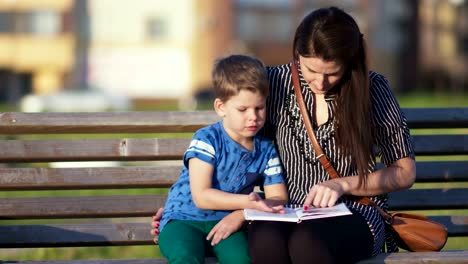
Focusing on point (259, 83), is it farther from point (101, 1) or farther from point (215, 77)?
point (101, 1)

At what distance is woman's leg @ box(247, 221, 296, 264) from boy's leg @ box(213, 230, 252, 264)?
5cm

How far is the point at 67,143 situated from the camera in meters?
5.08

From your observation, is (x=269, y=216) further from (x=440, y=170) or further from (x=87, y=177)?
(x=440, y=170)

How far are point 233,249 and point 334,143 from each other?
675 millimetres

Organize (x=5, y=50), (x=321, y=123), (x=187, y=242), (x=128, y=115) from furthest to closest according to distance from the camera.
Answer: (x=5, y=50)
(x=128, y=115)
(x=321, y=123)
(x=187, y=242)

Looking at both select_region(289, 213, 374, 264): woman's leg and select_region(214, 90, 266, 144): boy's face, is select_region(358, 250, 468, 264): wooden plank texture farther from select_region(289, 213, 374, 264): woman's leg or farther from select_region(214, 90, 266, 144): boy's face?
select_region(214, 90, 266, 144): boy's face

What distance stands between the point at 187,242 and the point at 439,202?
59.2 inches

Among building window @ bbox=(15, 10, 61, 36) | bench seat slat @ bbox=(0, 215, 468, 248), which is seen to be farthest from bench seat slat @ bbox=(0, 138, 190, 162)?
building window @ bbox=(15, 10, 61, 36)

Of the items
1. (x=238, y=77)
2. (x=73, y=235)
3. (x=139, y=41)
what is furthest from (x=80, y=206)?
(x=139, y=41)

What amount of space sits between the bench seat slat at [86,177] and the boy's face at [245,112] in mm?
735

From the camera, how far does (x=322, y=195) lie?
4363 millimetres

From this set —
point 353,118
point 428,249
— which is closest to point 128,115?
point 353,118

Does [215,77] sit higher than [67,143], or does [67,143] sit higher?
[215,77]

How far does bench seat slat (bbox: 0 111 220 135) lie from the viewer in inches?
199
